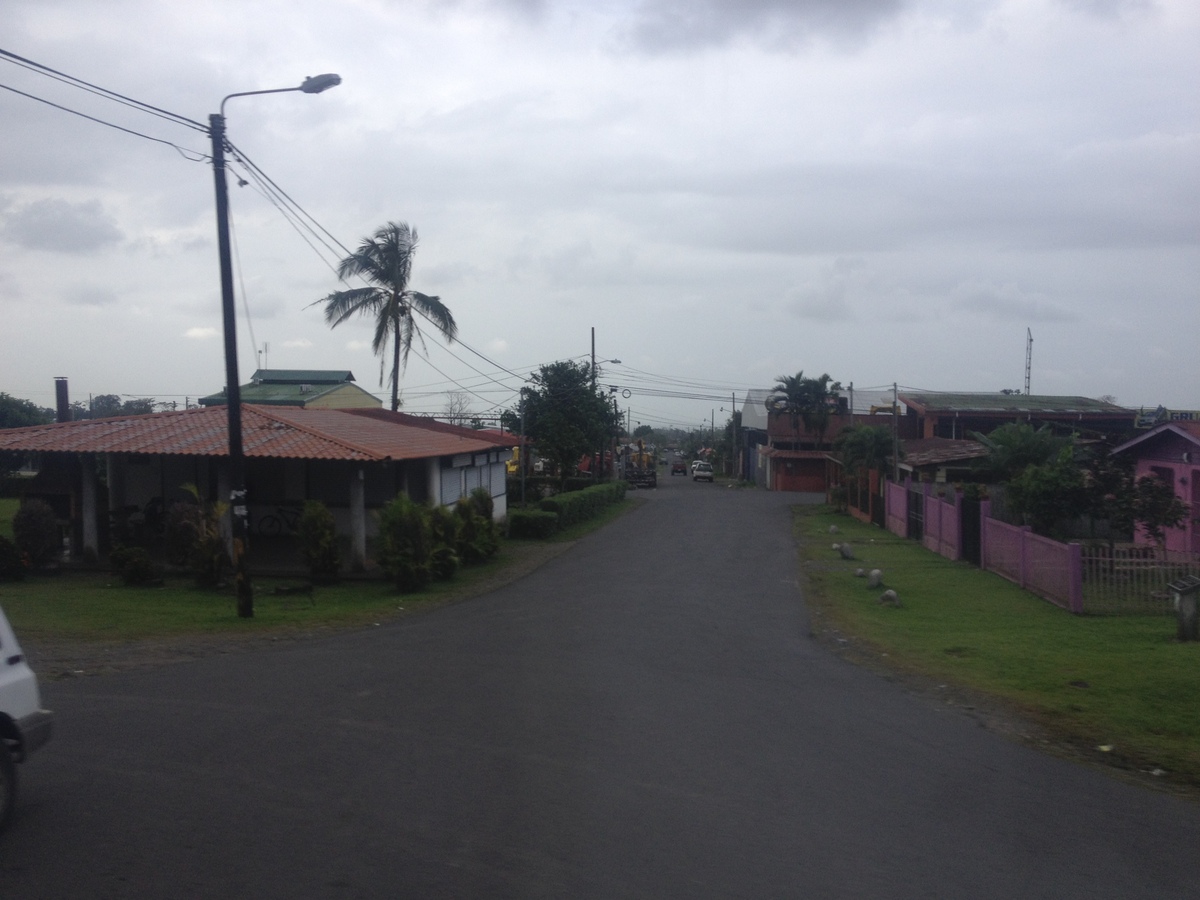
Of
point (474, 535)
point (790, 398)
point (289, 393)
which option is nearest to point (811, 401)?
point (790, 398)

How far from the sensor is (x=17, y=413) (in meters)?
44.9

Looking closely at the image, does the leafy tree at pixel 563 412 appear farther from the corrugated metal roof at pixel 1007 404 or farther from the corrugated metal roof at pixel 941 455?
the corrugated metal roof at pixel 1007 404

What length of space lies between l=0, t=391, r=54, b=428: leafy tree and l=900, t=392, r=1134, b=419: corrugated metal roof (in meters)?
45.3

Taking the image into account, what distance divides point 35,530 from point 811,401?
55045 mm

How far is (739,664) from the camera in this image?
1242cm

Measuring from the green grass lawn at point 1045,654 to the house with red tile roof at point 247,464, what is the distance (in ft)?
34.2

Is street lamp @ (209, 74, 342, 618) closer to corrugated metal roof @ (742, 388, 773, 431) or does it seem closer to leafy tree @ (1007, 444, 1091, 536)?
leafy tree @ (1007, 444, 1091, 536)

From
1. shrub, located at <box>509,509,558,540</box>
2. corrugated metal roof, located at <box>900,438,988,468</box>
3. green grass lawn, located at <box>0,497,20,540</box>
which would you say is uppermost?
corrugated metal roof, located at <box>900,438,988,468</box>

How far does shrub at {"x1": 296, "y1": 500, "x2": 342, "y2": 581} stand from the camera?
20938mm

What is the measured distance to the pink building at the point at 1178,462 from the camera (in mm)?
21672

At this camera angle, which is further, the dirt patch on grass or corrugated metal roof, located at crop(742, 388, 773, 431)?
corrugated metal roof, located at crop(742, 388, 773, 431)

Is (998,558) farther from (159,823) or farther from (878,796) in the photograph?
(159,823)

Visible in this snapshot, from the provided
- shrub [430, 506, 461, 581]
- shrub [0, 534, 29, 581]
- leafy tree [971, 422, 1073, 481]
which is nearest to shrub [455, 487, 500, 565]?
shrub [430, 506, 461, 581]

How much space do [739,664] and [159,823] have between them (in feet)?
25.2
